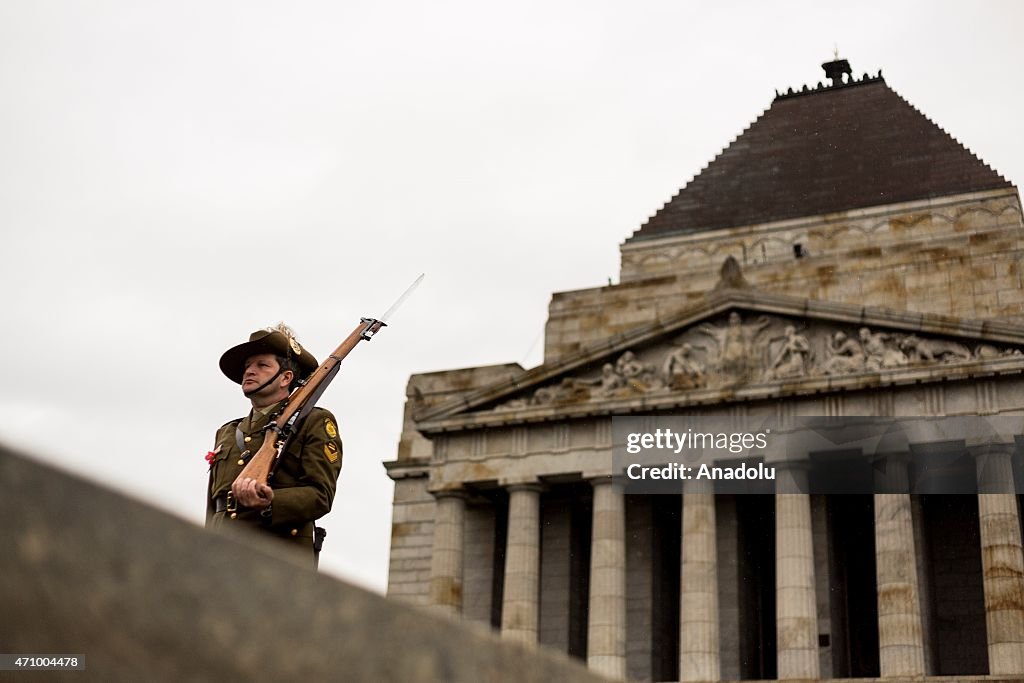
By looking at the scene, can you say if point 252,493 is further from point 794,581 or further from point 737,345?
point 737,345

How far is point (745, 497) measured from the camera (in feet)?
107

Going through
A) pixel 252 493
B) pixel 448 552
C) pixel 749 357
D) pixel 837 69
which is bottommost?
pixel 252 493

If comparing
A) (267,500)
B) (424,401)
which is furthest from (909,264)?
(267,500)

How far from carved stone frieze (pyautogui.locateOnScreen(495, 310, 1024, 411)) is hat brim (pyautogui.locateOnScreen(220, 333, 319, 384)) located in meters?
23.4

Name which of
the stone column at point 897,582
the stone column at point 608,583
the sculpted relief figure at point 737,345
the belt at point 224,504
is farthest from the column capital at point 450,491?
the belt at point 224,504

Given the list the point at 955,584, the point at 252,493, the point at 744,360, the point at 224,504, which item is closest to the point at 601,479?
the point at 744,360

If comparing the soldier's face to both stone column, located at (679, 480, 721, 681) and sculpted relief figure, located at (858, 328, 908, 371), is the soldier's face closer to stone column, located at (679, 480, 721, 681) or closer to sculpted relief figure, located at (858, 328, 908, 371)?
stone column, located at (679, 480, 721, 681)

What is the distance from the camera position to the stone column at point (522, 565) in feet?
104

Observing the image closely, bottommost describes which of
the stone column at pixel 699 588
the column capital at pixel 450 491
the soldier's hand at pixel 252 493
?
the soldier's hand at pixel 252 493

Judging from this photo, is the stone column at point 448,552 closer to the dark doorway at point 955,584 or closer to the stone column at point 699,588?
the stone column at point 699,588

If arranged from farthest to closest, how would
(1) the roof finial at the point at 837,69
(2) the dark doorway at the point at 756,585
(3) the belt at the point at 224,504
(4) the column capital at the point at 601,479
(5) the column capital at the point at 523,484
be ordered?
(1) the roof finial at the point at 837,69 → (5) the column capital at the point at 523,484 → (2) the dark doorway at the point at 756,585 → (4) the column capital at the point at 601,479 → (3) the belt at the point at 224,504

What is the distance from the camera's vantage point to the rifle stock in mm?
6578

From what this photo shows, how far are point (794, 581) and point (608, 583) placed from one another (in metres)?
4.20

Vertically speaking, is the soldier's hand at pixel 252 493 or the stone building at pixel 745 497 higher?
the stone building at pixel 745 497
